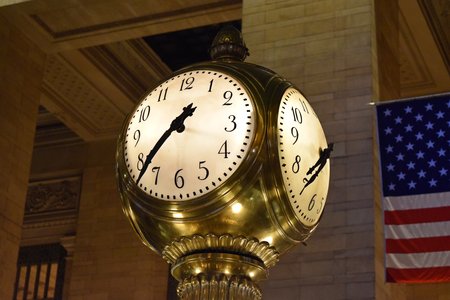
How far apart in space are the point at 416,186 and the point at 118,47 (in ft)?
24.1

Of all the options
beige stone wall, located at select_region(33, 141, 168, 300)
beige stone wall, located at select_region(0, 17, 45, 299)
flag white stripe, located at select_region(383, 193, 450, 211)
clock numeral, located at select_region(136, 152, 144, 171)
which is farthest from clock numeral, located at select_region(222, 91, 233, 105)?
beige stone wall, located at select_region(33, 141, 168, 300)

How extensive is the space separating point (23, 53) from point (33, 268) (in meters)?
5.27

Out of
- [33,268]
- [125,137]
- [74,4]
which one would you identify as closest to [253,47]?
[74,4]

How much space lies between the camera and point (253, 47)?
337 inches

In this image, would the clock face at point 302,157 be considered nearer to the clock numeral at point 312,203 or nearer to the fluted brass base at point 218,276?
the clock numeral at point 312,203

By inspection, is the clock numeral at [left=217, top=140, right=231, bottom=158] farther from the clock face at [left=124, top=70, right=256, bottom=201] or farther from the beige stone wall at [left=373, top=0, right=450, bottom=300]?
the beige stone wall at [left=373, top=0, right=450, bottom=300]

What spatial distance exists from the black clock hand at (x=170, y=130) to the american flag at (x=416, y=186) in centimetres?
467

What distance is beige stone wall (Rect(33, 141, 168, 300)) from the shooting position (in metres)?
14.1

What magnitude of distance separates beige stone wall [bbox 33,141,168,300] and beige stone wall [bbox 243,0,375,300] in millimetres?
6293

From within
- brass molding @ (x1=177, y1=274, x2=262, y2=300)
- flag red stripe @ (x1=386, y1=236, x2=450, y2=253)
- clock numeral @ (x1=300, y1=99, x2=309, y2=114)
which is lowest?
brass molding @ (x1=177, y1=274, x2=262, y2=300)

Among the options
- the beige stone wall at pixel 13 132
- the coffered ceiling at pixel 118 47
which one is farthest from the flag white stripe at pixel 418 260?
the beige stone wall at pixel 13 132

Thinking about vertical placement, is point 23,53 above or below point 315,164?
above

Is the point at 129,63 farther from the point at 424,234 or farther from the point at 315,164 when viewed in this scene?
the point at 315,164

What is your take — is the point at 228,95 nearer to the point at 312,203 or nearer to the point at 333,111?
the point at 312,203
